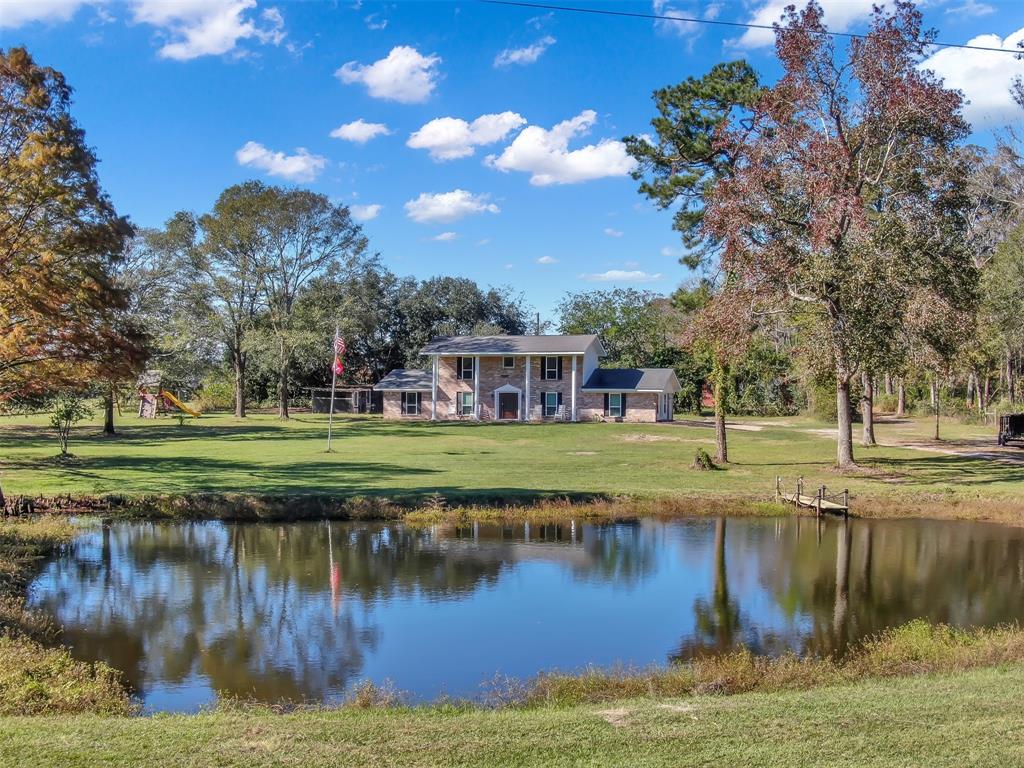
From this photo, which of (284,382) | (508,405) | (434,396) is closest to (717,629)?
(508,405)

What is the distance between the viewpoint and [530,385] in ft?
199

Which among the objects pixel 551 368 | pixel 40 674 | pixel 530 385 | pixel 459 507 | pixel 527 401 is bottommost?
pixel 40 674

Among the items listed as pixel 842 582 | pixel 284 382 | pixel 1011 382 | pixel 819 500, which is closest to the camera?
pixel 842 582

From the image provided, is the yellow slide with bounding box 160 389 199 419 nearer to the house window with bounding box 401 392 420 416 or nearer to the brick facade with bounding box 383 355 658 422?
the brick facade with bounding box 383 355 658 422

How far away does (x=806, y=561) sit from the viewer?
Answer: 18156mm

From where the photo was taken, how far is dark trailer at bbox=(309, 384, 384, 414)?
246 ft

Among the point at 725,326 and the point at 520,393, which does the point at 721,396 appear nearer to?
the point at 725,326

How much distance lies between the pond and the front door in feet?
126

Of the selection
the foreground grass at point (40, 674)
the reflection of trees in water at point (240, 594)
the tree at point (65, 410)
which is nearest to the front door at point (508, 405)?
the tree at point (65, 410)

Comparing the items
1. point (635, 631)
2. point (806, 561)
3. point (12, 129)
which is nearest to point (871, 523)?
point (806, 561)

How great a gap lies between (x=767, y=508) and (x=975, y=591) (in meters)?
8.52

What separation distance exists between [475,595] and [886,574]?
8120 millimetres

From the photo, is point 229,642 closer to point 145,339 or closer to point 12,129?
point 145,339

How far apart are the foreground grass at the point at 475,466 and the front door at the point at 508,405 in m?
11.3
